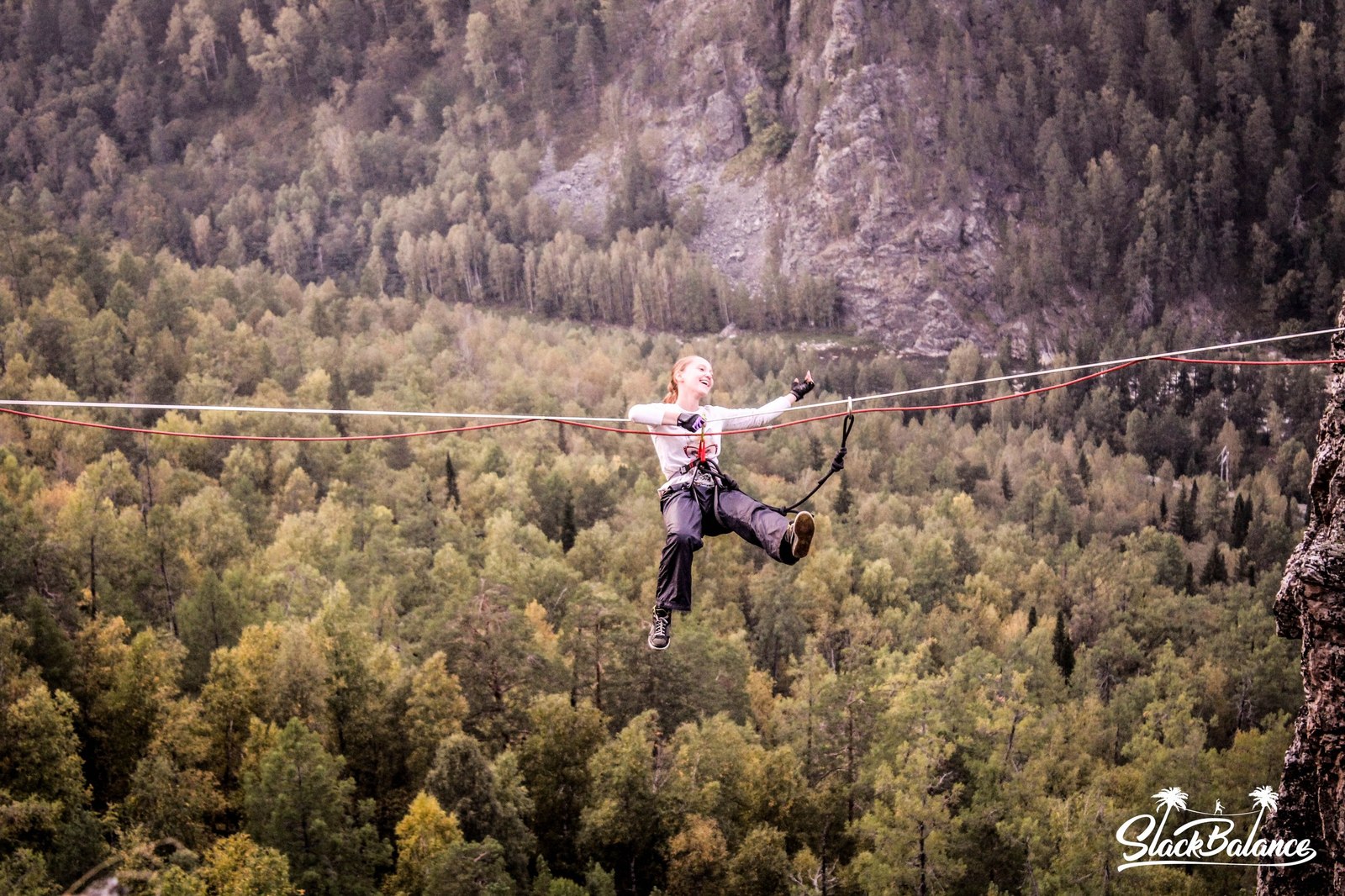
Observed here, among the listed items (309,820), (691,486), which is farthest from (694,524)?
(309,820)

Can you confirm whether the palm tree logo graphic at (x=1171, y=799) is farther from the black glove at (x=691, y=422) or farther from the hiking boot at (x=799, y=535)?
the hiking boot at (x=799, y=535)

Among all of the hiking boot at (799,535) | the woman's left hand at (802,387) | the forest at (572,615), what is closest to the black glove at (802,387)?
the woman's left hand at (802,387)

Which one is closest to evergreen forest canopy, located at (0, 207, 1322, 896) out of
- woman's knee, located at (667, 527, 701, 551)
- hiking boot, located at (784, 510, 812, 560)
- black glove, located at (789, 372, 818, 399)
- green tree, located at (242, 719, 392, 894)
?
green tree, located at (242, 719, 392, 894)

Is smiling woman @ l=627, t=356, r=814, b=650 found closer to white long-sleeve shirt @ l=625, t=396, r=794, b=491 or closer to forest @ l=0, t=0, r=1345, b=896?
white long-sleeve shirt @ l=625, t=396, r=794, b=491

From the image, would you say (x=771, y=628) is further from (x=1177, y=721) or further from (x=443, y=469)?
(x=443, y=469)

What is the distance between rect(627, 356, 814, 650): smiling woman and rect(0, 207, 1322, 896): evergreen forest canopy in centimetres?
904

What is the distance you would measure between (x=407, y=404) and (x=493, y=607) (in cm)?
6523

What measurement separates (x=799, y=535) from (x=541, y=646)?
136 feet

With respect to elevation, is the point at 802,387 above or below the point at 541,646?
above

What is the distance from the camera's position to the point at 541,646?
54375 millimetres

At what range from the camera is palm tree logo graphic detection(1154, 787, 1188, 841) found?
164 ft

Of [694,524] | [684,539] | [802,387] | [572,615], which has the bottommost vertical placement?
[572,615]

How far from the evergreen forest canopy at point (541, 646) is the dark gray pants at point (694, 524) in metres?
8.99

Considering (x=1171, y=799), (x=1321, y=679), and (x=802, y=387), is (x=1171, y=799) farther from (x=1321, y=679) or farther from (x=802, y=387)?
(x=802, y=387)
